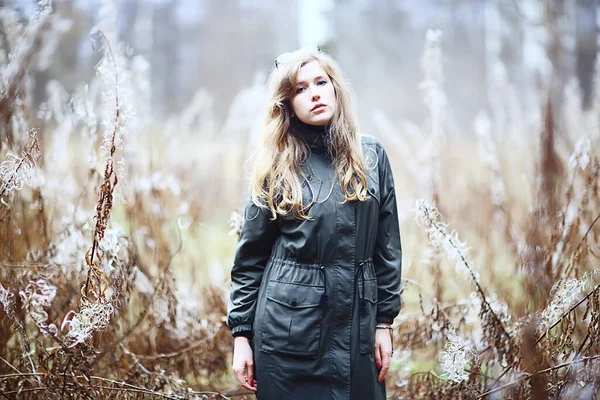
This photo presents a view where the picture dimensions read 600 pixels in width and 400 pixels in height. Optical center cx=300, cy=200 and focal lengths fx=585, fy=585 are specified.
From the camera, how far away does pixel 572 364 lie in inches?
78.9

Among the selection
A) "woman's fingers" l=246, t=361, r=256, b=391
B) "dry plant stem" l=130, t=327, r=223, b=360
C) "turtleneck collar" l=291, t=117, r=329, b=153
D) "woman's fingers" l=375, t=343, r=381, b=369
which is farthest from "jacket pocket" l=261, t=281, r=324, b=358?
"dry plant stem" l=130, t=327, r=223, b=360

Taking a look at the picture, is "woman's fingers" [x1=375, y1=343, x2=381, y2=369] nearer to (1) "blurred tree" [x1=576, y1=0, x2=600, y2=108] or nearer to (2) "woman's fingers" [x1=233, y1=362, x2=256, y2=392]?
(2) "woman's fingers" [x1=233, y1=362, x2=256, y2=392]

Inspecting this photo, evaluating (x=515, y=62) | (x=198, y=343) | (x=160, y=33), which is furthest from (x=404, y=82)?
(x=198, y=343)

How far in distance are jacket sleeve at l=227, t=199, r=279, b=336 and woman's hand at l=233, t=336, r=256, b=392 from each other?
4 centimetres

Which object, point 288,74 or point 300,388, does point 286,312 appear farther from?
point 288,74

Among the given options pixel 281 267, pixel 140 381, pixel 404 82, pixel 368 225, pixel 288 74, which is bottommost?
pixel 140 381

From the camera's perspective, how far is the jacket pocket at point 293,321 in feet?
6.06

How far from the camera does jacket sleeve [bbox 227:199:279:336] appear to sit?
198 cm

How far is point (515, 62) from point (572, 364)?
1151 centimetres

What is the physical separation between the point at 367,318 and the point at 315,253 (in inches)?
10.5

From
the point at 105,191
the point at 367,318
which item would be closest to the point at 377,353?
the point at 367,318

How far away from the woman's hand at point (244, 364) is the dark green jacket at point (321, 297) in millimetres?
34

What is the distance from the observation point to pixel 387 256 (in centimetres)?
199

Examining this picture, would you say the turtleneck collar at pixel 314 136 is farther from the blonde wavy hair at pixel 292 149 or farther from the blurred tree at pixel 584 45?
the blurred tree at pixel 584 45
